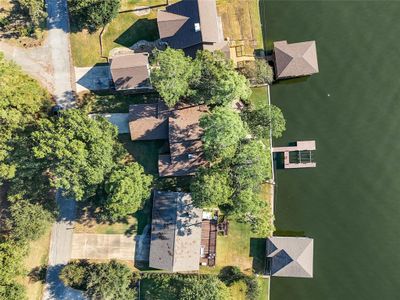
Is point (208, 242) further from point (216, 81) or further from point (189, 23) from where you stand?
point (189, 23)

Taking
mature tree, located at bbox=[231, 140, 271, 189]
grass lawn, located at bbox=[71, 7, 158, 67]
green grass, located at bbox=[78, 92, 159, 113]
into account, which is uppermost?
grass lawn, located at bbox=[71, 7, 158, 67]

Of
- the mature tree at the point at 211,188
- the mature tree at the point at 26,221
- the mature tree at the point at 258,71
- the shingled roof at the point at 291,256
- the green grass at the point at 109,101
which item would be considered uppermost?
the mature tree at the point at 258,71

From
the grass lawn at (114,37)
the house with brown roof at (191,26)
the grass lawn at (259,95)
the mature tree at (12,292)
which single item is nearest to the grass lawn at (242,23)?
the house with brown roof at (191,26)

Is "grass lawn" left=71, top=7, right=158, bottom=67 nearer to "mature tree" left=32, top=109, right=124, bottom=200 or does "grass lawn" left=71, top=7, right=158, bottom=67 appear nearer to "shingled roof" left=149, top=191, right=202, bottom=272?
"mature tree" left=32, top=109, right=124, bottom=200

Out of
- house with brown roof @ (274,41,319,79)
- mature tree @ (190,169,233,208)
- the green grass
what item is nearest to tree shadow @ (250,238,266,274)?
mature tree @ (190,169,233,208)

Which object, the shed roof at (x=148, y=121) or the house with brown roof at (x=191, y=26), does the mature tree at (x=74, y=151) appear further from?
the house with brown roof at (x=191, y=26)

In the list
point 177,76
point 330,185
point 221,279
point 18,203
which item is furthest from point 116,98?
point 330,185
